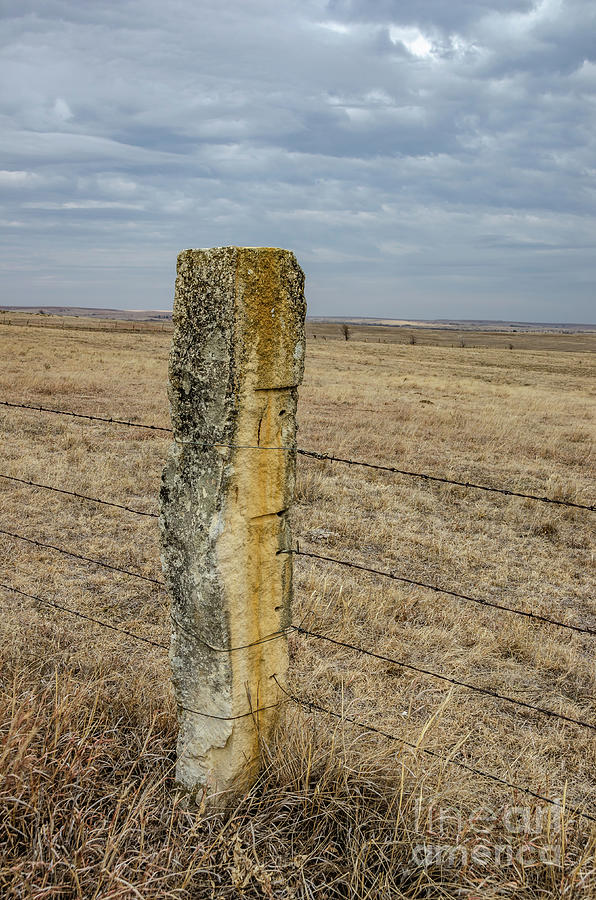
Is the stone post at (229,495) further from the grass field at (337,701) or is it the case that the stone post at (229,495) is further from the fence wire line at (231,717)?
the grass field at (337,701)

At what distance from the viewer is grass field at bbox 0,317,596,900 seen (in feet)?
7.34

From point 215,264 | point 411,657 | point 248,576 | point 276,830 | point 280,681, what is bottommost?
point 411,657

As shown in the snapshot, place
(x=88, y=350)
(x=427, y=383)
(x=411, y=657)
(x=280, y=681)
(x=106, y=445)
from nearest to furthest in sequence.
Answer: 1. (x=280, y=681)
2. (x=411, y=657)
3. (x=106, y=445)
4. (x=427, y=383)
5. (x=88, y=350)

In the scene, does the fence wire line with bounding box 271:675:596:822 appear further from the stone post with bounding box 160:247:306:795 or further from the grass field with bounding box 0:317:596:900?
the stone post with bounding box 160:247:306:795

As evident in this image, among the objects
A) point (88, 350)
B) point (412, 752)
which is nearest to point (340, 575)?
point (412, 752)

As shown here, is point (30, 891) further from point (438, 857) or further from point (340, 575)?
point (340, 575)

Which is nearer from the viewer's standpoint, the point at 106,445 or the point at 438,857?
the point at 438,857

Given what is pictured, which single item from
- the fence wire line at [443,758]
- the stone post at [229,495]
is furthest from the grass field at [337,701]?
the stone post at [229,495]

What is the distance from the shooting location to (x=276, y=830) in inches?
93.1

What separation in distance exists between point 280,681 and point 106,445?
27.7ft

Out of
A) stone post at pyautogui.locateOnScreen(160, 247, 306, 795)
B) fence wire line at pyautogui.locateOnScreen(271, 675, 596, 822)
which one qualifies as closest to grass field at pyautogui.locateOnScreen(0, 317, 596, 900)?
fence wire line at pyautogui.locateOnScreen(271, 675, 596, 822)

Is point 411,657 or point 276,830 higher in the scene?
point 276,830

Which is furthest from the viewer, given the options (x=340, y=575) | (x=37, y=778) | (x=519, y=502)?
(x=519, y=502)

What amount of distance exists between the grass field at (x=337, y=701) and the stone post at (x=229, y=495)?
0.26 metres
